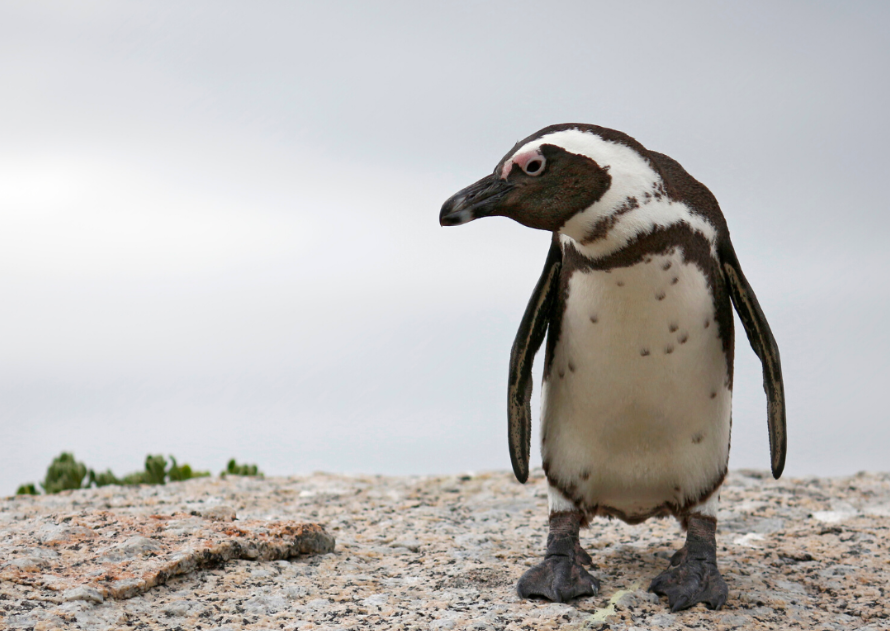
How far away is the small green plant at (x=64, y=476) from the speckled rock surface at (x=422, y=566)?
2.03 ft

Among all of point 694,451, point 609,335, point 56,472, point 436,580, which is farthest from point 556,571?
point 56,472

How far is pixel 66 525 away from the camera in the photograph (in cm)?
321

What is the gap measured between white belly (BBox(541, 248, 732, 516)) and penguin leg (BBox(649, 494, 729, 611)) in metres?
0.10

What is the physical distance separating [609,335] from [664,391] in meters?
0.27

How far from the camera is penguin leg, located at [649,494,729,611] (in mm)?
2861

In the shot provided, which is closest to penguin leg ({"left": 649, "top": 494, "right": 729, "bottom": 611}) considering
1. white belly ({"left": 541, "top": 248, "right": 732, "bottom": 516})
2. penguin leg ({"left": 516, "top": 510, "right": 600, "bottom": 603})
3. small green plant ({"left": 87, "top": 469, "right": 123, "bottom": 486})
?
white belly ({"left": 541, "top": 248, "right": 732, "bottom": 516})

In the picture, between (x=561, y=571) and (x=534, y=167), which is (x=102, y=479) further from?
(x=534, y=167)

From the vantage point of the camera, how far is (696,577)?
2.93 m

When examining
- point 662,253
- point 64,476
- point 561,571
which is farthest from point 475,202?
point 64,476

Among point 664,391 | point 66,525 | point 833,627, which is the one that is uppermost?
point 664,391

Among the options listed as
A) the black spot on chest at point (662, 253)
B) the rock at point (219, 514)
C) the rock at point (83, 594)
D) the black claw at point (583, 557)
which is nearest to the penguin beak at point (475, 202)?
the black spot on chest at point (662, 253)

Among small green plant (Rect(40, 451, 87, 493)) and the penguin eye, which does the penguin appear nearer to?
the penguin eye

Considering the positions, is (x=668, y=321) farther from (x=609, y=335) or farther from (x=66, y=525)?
(x=66, y=525)

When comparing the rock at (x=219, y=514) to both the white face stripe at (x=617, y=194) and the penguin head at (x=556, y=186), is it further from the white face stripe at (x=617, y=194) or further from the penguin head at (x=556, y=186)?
the white face stripe at (x=617, y=194)
